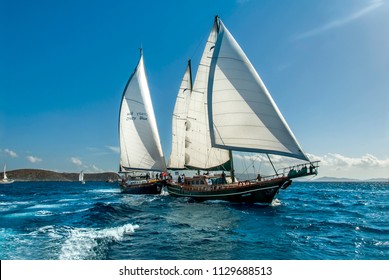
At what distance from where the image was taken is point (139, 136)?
5322cm

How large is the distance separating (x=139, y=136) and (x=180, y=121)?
323 inches

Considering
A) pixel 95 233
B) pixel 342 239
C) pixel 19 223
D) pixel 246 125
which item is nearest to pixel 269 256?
pixel 342 239

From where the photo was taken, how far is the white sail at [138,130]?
52.8 meters

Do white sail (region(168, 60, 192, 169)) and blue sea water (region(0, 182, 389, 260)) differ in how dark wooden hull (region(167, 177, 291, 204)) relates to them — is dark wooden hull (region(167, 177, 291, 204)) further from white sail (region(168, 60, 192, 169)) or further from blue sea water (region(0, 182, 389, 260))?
white sail (region(168, 60, 192, 169))

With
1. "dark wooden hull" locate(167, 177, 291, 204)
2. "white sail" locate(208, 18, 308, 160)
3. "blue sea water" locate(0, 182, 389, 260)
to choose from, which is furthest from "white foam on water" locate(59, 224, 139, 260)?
"dark wooden hull" locate(167, 177, 291, 204)

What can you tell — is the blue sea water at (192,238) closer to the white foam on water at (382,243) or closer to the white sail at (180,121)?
the white foam on water at (382,243)

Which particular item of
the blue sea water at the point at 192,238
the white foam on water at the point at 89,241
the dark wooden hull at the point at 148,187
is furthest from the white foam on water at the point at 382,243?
the dark wooden hull at the point at 148,187

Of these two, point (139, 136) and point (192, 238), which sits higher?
point (139, 136)

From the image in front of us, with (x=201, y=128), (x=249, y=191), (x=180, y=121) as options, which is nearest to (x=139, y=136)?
(x=180, y=121)

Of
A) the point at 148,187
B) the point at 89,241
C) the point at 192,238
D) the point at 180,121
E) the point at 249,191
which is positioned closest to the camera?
the point at 89,241

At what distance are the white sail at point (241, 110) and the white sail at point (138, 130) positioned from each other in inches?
933

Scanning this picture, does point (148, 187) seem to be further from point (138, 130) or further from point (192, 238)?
point (192, 238)

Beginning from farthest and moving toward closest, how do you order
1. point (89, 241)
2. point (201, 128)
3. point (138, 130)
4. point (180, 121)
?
point (138, 130)
point (180, 121)
point (201, 128)
point (89, 241)
